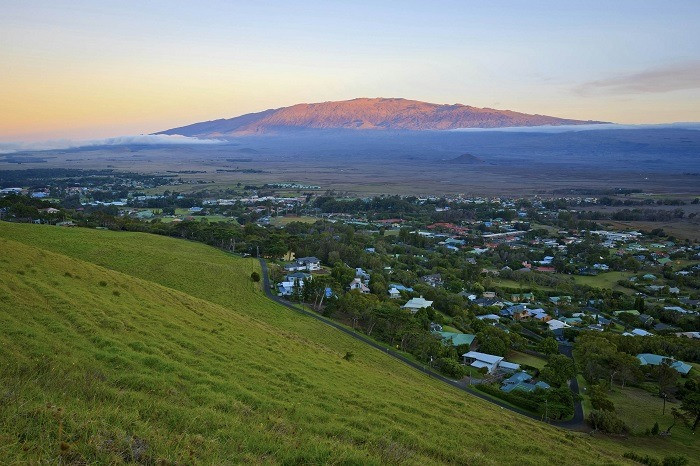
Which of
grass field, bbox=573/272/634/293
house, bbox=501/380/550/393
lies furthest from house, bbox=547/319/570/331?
grass field, bbox=573/272/634/293

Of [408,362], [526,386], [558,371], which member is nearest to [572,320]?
[558,371]

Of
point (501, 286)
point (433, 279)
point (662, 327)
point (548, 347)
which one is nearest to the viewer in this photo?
point (548, 347)

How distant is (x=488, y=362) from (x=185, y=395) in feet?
72.6

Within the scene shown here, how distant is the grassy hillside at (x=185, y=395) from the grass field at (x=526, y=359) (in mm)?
9356

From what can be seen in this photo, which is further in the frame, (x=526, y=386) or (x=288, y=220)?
(x=288, y=220)

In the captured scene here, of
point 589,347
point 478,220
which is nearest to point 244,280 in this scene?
point 589,347

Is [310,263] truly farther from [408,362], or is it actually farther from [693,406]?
[693,406]

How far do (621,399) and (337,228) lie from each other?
154ft

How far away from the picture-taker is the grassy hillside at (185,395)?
209 inches

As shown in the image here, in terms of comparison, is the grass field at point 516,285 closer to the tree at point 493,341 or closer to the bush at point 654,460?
the tree at point 493,341

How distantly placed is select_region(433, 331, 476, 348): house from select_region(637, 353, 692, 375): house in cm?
972

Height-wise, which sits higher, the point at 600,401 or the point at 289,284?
the point at 289,284

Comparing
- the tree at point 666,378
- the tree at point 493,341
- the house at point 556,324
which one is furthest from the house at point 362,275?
the tree at point 666,378

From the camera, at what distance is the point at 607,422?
1903 centimetres
